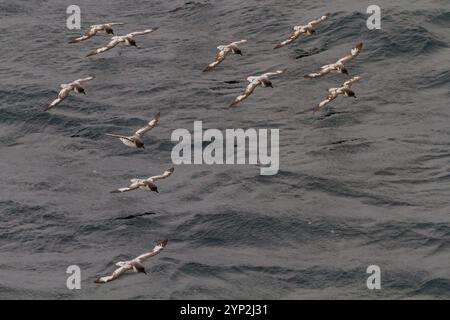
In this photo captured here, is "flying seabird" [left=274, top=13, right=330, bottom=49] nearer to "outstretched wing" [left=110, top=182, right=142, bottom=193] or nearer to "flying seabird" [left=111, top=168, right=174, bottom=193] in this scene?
"flying seabird" [left=111, top=168, right=174, bottom=193]

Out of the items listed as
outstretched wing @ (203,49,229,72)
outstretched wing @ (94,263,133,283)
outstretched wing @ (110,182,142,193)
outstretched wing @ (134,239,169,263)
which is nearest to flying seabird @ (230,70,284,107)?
outstretched wing @ (203,49,229,72)

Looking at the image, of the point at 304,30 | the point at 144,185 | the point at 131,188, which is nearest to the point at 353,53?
the point at 304,30

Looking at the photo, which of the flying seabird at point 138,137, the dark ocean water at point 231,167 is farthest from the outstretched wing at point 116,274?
the flying seabird at point 138,137

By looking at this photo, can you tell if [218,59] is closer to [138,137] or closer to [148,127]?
[148,127]
